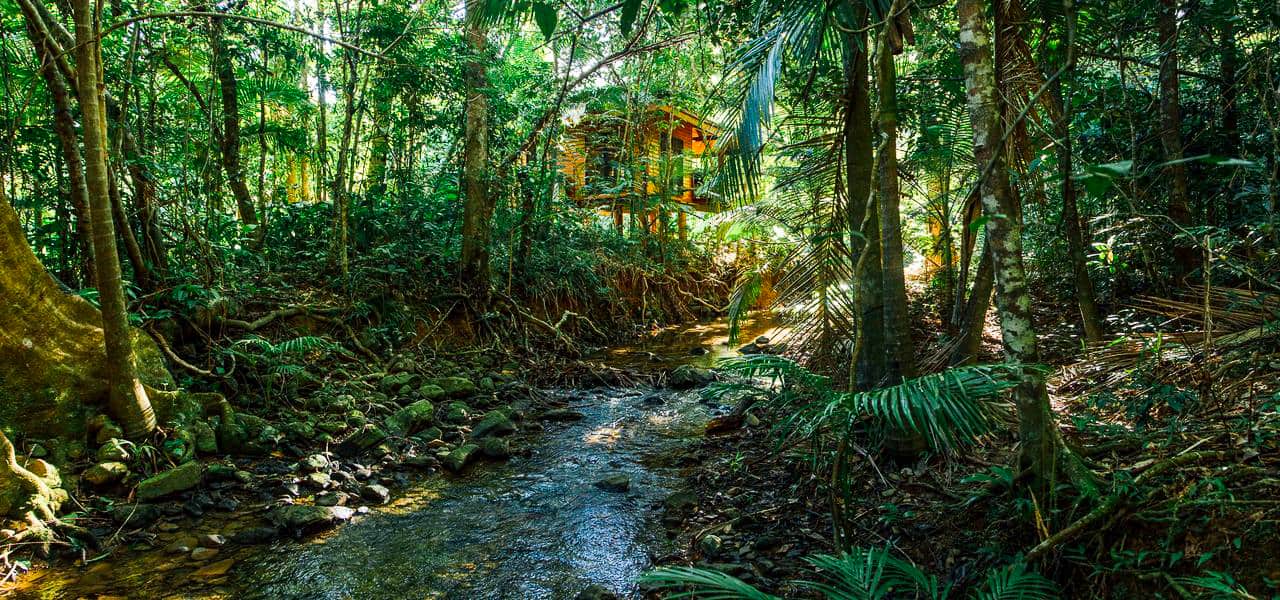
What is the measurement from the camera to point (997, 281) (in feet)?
8.51

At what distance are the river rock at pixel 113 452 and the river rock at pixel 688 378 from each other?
521cm

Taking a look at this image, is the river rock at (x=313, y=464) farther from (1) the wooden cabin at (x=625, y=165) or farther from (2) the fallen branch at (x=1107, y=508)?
(1) the wooden cabin at (x=625, y=165)

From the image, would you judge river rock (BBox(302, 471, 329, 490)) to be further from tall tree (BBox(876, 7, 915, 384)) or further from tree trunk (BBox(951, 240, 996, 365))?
tree trunk (BBox(951, 240, 996, 365))

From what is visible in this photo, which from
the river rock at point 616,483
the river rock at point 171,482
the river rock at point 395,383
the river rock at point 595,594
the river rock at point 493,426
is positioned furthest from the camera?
the river rock at point 395,383

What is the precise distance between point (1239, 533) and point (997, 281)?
1.09 metres

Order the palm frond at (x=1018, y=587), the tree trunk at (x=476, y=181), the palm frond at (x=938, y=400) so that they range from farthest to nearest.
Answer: the tree trunk at (x=476, y=181) → the palm frond at (x=938, y=400) → the palm frond at (x=1018, y=587)

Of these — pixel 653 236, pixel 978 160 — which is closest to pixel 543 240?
pixel 653 236

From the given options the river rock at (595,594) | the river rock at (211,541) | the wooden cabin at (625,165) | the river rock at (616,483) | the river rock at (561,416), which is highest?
the wooden cabin at (625,165)

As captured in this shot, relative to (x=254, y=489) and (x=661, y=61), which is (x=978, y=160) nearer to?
(x=254, y=489)

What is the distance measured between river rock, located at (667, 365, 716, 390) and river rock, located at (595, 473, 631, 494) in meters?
3.02

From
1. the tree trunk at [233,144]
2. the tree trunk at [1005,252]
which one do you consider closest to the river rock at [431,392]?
the tree trunk at [233,144]

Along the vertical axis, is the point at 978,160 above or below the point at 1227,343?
above

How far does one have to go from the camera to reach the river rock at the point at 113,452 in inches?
160

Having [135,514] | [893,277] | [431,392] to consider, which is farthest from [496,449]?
[893,277]
